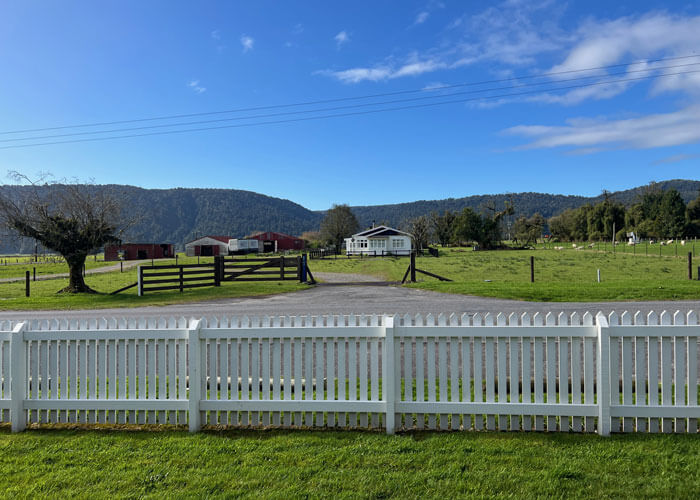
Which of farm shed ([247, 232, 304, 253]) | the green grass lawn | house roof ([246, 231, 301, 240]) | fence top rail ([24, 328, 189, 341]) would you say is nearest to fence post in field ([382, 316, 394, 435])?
the green grass lawn

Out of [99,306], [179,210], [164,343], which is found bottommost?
[99,306]

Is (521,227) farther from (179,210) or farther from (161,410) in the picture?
(179,210)

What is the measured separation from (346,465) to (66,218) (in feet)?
74.7

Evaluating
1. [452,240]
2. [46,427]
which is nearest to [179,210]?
[452,240]

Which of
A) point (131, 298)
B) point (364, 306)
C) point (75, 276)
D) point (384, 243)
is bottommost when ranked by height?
point (131, 298)

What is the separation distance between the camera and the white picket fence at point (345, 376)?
4156 millimetres

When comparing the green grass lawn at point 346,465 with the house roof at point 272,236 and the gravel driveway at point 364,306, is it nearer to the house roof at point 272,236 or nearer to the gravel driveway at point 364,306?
the gravel driveway at point 364,306

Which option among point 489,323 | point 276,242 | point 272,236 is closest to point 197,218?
point 272,236

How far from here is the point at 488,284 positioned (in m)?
18.1

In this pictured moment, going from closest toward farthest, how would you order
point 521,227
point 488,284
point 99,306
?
point 99,306 → point 488,284 → point 521,227

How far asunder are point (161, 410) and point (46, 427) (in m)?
1.29

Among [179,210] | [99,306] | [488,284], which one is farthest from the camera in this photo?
[179,210]

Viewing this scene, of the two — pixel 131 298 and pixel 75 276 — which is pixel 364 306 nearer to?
pixel 131 298

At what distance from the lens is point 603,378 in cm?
416
